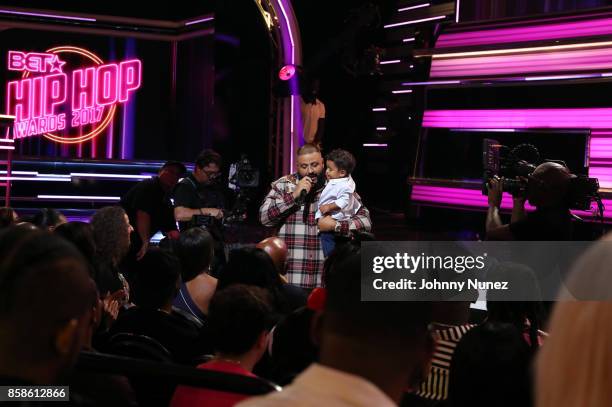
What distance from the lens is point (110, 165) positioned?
1180cm

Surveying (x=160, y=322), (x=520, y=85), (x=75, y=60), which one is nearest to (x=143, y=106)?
(x=75, y=60)

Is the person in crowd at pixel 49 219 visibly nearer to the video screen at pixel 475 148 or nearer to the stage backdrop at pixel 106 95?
the video screen at pixel 475 148

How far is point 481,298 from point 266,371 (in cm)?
291

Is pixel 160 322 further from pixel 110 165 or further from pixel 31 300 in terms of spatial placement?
pixel 110 165

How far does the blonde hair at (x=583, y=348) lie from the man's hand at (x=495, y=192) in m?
3.28

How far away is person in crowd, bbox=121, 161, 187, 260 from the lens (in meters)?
6.39

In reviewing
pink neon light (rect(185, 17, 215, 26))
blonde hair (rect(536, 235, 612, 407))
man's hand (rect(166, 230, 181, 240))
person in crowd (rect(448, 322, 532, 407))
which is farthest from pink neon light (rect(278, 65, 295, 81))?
blonde hair (rect(536, 235, 612, 407))

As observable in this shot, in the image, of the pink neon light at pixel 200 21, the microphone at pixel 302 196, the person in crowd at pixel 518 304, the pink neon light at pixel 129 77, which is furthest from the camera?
the pink neon light at pixel 129 77

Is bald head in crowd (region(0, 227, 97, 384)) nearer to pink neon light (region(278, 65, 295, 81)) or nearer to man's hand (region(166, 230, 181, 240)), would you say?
man's hand (region(166, 230, 181, 240))

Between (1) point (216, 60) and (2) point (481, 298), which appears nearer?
(2) point (481, 298)

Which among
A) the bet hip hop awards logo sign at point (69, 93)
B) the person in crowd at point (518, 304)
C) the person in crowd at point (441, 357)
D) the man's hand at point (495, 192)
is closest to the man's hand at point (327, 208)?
the man's hand at point (495, 192)

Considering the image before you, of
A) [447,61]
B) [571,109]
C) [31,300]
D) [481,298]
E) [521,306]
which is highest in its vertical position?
[447,61]

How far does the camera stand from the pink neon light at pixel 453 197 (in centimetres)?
904

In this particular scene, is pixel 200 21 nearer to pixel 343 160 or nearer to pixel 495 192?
pixel 343 160
